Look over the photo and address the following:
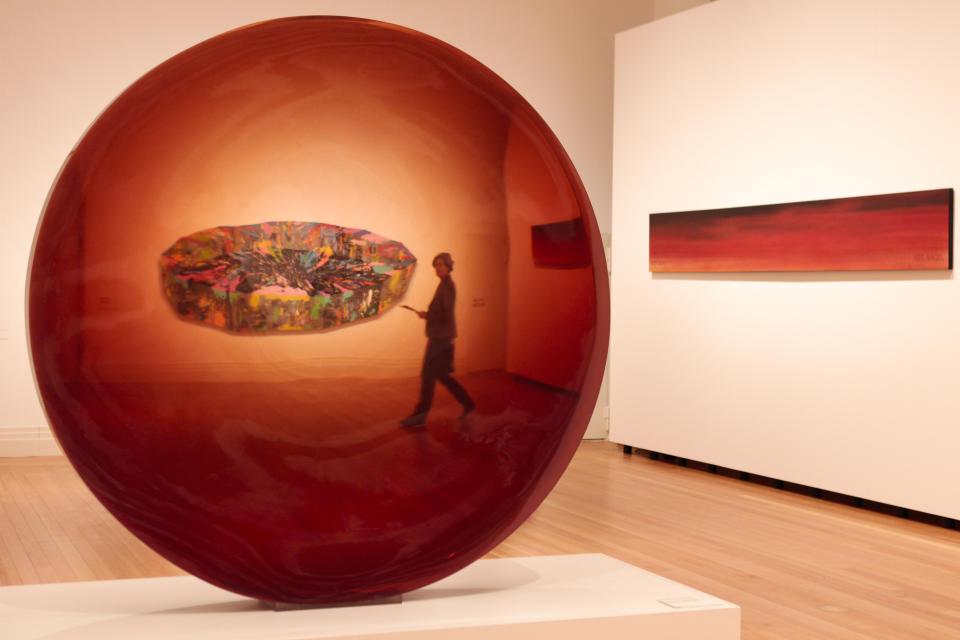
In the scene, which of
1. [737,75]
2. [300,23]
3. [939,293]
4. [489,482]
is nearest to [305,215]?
[300,23]

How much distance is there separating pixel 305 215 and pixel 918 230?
434 cm

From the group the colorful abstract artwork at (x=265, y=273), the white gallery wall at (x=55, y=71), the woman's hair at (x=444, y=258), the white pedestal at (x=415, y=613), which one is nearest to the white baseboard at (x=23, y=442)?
the white gallery wall at (x=55, y=71)

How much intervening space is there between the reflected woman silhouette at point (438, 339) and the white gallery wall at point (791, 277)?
4047mm

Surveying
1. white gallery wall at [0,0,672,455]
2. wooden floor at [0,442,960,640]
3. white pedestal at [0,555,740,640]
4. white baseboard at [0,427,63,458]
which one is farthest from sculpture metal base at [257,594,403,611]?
white baseboard at [0,427,63,458]

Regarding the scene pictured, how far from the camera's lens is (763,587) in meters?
3.67

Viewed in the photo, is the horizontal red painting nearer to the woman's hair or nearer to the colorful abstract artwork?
the woman's hair

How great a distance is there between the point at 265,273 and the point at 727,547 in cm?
329

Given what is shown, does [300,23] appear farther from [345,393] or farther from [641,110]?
[641,110]

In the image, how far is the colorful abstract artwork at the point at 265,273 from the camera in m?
1.54

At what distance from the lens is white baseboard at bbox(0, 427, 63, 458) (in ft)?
22.2

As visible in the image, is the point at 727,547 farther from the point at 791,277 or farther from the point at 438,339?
the point at 438,339

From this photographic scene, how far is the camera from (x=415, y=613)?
1.75 meters

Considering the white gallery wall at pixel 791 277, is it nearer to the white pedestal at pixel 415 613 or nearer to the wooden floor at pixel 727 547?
the wooden floor at pixel 727 547

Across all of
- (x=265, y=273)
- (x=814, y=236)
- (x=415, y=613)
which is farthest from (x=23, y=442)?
(x=265, y=273)
